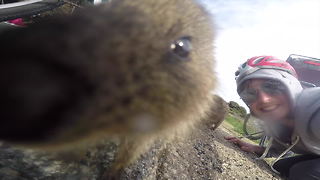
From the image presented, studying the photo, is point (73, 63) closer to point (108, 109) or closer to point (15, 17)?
point (108, 109)

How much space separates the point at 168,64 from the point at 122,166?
1431 millimetres

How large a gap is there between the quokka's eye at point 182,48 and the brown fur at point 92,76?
4 centimetres

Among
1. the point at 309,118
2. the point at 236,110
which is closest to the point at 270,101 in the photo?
the point at 309,118

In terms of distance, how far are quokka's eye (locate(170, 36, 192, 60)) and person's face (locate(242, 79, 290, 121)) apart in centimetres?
289

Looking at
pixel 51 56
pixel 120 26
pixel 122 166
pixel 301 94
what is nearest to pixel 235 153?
pixel 301 94

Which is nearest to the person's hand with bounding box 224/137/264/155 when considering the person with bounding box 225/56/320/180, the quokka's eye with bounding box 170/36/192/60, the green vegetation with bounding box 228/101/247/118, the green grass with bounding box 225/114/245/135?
the person with bounding box 225/56/320/180

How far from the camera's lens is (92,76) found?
51.3 inches

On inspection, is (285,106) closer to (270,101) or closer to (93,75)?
(270,101)

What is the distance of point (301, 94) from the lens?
480 cm

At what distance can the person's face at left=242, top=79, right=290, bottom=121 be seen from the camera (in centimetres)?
491

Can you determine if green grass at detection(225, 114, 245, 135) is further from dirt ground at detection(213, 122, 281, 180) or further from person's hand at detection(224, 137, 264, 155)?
dirt ground at detection(213, 122, 281, 180)

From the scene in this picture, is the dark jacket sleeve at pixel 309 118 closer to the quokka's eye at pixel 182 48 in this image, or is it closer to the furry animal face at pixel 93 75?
the quokka's eye at pixel 182 48

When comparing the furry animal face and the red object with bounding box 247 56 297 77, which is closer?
the furry animal face

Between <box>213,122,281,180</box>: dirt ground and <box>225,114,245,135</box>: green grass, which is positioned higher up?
<box>213,122,281,180</box>: dirt ground
